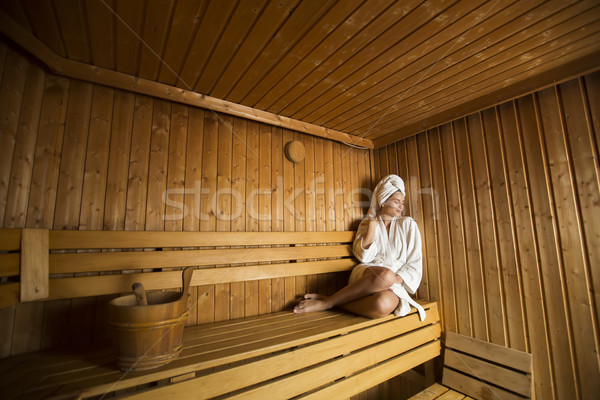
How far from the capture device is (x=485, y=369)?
2068 millimetres

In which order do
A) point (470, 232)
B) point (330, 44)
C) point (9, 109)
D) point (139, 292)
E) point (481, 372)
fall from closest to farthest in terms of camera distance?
1. point (139, 292)
2. point (9, 109)
3. point (330, 44)
4. point (481, 372)
5. point (470, 232)

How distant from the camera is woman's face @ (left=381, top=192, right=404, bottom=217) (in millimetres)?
2590

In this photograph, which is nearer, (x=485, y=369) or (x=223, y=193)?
(x=485, y=369)

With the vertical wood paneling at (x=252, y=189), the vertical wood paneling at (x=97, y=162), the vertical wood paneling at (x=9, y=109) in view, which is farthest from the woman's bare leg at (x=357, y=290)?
the vertical wood paneling at (x=9, y=109)

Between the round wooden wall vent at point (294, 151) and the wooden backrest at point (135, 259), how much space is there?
691 mm

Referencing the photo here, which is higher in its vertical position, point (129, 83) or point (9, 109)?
point (129, 83)

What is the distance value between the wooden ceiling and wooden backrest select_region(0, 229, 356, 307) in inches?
41.5

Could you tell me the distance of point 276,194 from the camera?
2486mm

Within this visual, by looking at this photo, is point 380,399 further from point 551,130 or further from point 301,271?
point 551,130

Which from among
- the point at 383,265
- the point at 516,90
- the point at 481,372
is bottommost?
the point at 481,372

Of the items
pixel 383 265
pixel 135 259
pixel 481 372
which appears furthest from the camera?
pixel 383 265

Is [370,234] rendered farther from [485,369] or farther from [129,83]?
[129,83]

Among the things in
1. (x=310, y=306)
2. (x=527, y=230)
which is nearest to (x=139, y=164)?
(x=310, y=306)

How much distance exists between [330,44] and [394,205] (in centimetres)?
153
